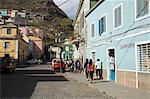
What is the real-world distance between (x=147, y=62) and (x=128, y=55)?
2.68 m

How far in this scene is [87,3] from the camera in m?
39.2

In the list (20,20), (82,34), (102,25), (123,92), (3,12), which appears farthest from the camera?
(20,20)

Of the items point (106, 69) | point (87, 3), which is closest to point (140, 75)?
point (106, 69)

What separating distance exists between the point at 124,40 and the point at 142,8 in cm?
358

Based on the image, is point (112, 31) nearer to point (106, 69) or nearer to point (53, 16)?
point (106, 69)

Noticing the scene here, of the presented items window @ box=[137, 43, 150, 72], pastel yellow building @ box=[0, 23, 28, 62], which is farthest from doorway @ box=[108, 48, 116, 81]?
pastel yellow building @ box=[0, 23, 28, 62]

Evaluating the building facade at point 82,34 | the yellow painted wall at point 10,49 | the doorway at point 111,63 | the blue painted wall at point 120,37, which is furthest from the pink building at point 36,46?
the doorway at point 111,63

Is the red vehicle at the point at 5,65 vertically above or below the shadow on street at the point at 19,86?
above

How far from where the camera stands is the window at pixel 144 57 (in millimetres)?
17734

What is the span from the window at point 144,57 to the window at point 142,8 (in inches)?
62.0

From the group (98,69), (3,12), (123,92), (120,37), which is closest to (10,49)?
(98,69)

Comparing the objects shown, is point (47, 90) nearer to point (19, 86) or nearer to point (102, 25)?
point (19, 86)

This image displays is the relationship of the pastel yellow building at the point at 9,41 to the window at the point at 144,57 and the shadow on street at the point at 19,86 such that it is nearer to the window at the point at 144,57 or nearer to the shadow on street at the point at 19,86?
the shadow on street at the point at 19,86

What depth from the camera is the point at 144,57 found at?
18297 mm
